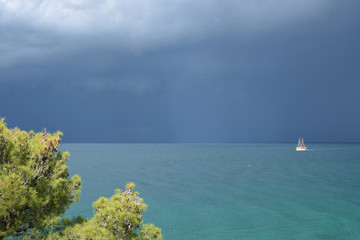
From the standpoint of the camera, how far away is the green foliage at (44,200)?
12397 mm

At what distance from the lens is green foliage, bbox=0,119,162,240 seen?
12.4 meters

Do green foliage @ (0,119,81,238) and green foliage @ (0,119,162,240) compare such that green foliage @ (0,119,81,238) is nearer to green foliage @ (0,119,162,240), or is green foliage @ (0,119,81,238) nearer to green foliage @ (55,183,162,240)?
green foliage @ (0,119,162,240)

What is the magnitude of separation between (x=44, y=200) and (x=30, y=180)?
130 cm

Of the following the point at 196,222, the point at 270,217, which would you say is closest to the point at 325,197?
the point at 270,217

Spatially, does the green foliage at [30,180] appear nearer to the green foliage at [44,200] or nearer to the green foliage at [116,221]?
the green foliage at [44,200]

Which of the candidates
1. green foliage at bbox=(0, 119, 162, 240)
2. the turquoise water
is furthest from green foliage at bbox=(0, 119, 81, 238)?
the turquoise water

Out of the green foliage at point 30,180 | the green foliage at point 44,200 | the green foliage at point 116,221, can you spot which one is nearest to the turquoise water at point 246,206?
the green foliage at point 116,221

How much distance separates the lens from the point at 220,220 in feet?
127

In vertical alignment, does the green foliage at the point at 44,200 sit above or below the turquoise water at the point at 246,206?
above

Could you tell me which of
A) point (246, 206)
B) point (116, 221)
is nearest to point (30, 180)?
point (116, 221)

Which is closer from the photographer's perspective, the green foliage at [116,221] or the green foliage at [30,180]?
the green foliage at [30,180]

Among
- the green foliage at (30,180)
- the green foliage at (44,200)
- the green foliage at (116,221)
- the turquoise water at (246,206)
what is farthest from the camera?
the turquoise water at (246,206)

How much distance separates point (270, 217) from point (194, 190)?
23.4 m

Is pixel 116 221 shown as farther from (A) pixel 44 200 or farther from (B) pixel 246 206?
(B) pixel 246 206
